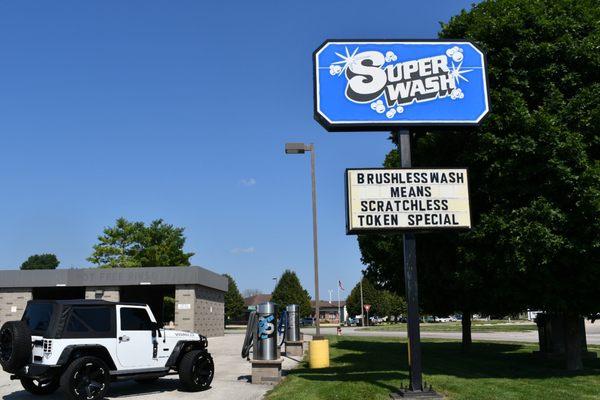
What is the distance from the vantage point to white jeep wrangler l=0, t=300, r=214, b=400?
432 inches

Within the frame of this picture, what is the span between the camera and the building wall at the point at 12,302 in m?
40.0

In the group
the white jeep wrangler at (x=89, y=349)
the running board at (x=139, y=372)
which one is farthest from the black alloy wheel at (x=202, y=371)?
the running board at (x=139, y=372)

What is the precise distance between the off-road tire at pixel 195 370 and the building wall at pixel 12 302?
32173 mm

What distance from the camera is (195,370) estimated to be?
43.5 feet

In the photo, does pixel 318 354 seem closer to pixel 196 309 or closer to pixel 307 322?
pixel 196 309

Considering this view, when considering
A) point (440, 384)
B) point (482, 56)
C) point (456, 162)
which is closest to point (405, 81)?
point (482, 56)

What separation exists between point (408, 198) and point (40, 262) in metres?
163

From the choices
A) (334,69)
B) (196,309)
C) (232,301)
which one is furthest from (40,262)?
(334,69)

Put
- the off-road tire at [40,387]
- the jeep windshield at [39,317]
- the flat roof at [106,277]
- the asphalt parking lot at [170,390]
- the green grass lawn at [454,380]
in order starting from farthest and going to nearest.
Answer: the flat roof at [106,277], the asphalt parking lot at [170,390], the off-road tire at [40,387], the green grass lawn at [454,380], the jeep windshield at [39,317]

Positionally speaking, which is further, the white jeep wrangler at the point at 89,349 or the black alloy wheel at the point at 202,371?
the black alloy wheel at the point at 202,371

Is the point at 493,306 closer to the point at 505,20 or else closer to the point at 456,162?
the point at 456,162

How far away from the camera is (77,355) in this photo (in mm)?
11297

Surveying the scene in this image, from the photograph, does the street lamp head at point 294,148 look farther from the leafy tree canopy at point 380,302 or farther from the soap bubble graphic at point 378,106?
the leafy tree canopy at point 380,302

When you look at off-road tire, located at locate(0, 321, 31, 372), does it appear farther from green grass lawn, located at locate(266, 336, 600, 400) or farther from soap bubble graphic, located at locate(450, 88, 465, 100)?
soap bubble graphic, located at locate(450, 88, 465, 100)
